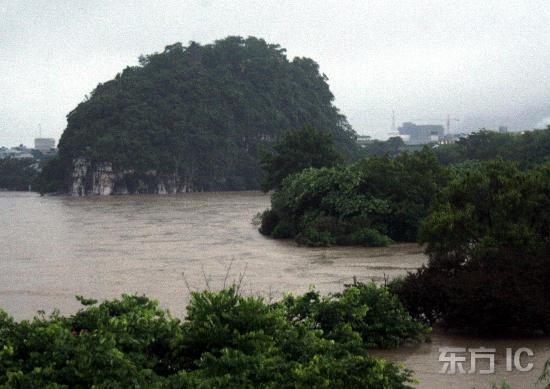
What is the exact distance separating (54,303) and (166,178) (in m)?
68.1

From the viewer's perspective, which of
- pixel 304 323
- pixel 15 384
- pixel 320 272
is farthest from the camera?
pixel 320 272

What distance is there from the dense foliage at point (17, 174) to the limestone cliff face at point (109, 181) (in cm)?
1237

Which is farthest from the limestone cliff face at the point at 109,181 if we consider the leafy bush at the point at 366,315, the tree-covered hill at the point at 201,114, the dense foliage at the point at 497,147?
the leafy bush at the point at 366,315

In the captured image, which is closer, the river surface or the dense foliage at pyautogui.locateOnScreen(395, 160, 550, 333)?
the river surface

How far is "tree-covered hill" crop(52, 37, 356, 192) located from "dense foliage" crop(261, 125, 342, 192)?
4113 cm

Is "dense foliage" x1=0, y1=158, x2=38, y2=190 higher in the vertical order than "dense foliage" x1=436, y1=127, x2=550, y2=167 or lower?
lower

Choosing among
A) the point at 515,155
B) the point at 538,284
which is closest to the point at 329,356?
the point at 538,284

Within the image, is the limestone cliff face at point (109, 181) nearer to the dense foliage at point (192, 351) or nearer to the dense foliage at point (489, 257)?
the dense foliage at point (489, 257)

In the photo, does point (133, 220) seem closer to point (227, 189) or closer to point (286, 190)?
point (286, 190)

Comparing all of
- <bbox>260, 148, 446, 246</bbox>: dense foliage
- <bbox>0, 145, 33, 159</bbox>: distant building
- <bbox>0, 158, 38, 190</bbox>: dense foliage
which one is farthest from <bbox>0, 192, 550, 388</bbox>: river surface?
<bbox>0, 145, 33, 159</bbox>: distant building

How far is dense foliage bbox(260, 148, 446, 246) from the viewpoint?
29.0 m

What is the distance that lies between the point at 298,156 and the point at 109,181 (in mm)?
48231

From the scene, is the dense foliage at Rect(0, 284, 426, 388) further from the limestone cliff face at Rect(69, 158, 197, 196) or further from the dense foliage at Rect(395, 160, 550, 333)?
the limestone cliff face at Rect(69, 158, 197, 196)

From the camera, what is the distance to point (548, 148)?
49406 mm
